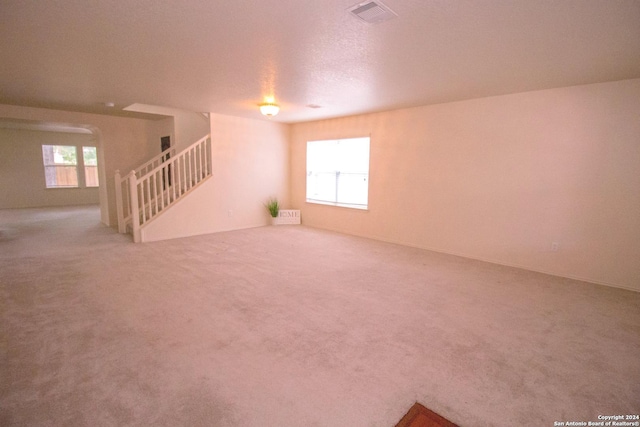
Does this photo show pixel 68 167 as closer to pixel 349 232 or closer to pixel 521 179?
pixel 349 232

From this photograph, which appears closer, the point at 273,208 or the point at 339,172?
the point at 339,172

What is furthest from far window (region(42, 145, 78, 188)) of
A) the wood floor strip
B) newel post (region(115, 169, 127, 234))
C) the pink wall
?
the wood floor strip

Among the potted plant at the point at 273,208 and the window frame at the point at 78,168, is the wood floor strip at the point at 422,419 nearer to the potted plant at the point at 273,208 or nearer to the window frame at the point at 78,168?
the potted plant at the point at 273,208

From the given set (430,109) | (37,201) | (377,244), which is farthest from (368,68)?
(37,201)

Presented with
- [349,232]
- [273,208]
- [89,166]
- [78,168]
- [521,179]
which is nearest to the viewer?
[521,179]

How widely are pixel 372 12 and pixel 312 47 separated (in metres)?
0.76

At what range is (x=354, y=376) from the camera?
197cm

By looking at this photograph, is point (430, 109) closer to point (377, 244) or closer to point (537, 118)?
point (537, 118)

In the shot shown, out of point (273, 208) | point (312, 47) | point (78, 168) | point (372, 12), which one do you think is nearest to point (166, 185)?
point (273, 208)

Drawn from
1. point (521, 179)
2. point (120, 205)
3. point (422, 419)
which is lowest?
point (422, 419)

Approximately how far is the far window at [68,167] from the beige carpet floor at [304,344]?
6.88 metres

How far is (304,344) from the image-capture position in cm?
232

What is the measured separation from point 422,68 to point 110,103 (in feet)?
17.2

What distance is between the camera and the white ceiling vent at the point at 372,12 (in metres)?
1.98
